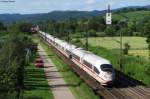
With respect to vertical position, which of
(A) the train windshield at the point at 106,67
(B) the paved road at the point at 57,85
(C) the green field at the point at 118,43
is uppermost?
(A) the train windshield at the point at 106,67

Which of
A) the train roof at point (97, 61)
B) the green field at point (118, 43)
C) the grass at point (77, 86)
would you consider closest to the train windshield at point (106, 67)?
the train roof at point (97, 61)

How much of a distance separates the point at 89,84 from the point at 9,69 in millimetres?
13828

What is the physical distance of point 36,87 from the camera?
161 feet

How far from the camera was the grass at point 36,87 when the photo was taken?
42.0 m

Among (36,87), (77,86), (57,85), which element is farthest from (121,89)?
(36,87)

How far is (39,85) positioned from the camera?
168 feet

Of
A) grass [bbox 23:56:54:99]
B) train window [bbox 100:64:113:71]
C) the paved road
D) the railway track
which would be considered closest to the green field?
the paved road

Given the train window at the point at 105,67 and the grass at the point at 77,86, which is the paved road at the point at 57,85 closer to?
the grass at the point at 77,86

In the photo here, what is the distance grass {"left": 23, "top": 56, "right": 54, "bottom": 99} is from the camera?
42031 millimetres

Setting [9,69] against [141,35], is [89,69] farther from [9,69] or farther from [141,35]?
[141,35]

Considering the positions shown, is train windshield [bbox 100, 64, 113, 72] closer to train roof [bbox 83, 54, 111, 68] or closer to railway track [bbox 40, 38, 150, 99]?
train roof [bbox 83, 54, 111, 68]

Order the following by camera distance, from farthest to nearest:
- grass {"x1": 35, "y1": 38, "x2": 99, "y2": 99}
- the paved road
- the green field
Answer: the green field < the paved road < grass {"x1": 35, "y1": 38, "x2": 99, "y2": 99}

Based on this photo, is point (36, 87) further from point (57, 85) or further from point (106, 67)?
point (106, 67)

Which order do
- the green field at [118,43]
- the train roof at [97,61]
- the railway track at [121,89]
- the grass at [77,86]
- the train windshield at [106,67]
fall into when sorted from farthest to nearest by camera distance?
the green field at [118,43]
the train roof at [97,61]
the train windshield at [106,67]
the railway track at [121,89]
the grass at [77,86]
